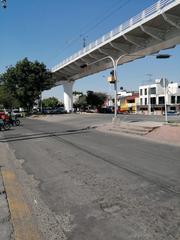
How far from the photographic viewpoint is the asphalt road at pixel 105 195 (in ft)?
15.9

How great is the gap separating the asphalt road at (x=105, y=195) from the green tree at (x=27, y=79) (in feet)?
200

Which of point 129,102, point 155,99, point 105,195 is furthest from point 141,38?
point 129,102

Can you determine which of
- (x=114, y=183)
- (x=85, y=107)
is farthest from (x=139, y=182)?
(x=85, y=107)

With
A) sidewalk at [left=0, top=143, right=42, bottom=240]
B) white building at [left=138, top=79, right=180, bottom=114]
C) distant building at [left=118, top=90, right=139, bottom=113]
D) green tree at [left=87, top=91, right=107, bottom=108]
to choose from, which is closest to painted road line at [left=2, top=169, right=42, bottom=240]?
sidewalk at [left=0, top=143, right=42, bottom=240]

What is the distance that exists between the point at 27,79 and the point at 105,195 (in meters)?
67.0

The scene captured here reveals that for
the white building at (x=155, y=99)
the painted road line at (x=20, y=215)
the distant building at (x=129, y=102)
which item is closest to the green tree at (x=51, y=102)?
the distant building at (x=129, y=102)

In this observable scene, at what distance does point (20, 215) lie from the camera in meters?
5.68

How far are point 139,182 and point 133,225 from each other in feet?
9.32

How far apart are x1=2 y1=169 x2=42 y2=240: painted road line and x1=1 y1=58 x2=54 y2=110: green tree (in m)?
64.7

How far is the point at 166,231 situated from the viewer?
4.70 metres

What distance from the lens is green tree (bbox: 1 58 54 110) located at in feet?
236

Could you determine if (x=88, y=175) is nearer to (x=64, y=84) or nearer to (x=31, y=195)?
(x=31, y=195)

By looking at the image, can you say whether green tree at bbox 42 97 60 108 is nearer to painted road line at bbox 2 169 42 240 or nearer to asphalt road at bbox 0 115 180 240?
asphalt road at bbox 0 115 180 240

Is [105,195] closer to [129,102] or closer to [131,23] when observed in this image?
[131,23]
